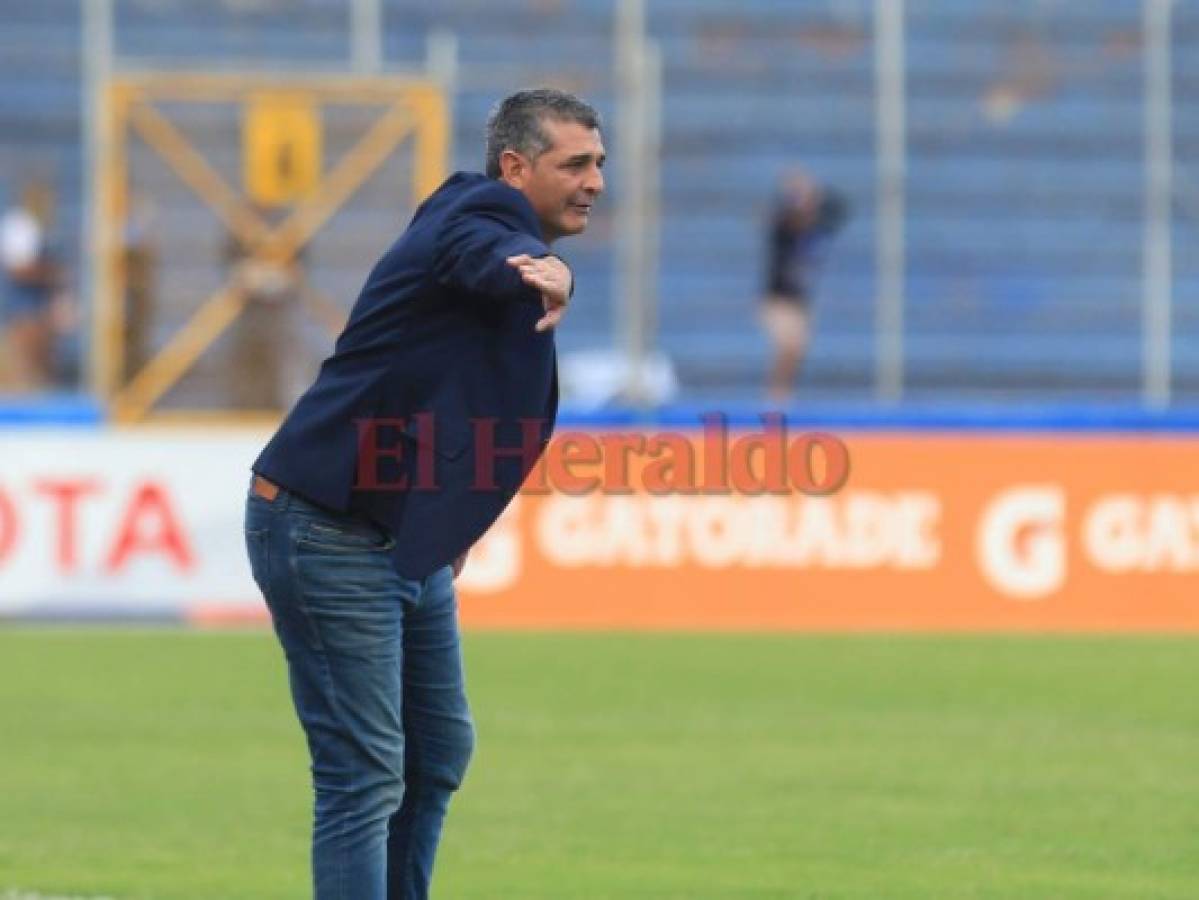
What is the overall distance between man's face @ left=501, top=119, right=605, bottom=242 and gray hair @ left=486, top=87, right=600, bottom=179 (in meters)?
0.01

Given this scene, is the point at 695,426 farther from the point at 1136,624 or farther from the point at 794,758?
the point at 794,758

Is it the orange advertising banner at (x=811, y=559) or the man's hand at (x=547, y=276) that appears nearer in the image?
the man's hand at (x=547, y=276)

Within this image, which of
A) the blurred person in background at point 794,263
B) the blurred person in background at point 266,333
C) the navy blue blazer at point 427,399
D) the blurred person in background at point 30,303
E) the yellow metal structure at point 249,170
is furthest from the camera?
the blurred person in background at point 794,263

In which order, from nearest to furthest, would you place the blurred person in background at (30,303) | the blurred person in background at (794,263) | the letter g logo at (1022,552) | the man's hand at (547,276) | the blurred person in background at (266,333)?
the man's hand at (547,276) → the letter g logo at (1022,552) → the blurred person in background at (266,333) → the blurred person in background at (30,303) → the blurred person in background at (794,263)

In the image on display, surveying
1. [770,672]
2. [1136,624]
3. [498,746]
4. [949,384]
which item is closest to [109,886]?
[498,746]

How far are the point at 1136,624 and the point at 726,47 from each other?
24.0ft

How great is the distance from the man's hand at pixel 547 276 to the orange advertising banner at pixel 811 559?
11901 millimetres

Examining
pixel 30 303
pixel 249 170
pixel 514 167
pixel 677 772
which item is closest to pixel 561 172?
pixel 514 167

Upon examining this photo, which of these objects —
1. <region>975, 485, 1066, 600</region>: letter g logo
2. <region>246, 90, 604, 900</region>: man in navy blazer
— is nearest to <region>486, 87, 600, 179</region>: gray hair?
<region>246, 90, 604, 900</region>: man in navy blazer

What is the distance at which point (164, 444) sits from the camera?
18.0 metres

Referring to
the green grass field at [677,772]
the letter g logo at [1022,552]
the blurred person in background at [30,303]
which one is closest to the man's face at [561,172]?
the green grass field at [677,772]

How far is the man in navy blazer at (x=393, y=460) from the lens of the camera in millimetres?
6016

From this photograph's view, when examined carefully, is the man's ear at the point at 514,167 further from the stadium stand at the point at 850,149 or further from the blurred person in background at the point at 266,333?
the stadium stand at the point at 850,149

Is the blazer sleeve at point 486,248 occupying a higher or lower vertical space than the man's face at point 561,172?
lower
